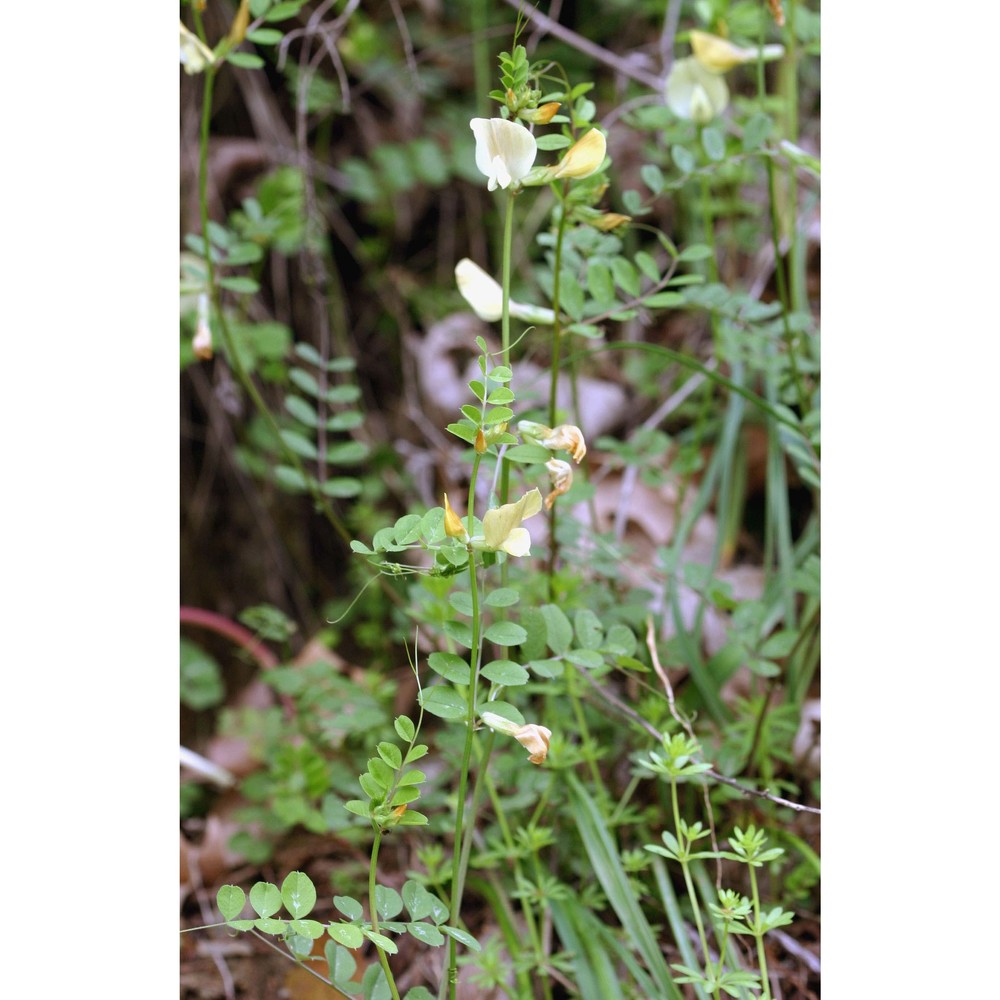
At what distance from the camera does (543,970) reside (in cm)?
78

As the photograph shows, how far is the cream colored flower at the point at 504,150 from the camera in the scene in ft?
1.96

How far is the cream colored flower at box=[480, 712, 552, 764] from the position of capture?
0.58 m

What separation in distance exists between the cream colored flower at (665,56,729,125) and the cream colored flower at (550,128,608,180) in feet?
1.42

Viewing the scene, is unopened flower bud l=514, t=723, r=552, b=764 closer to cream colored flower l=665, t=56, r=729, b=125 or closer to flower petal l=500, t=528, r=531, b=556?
flower petal l=500, t=528, r=531, b=556

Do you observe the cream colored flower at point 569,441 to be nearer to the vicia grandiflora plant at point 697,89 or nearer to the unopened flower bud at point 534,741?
the unopened flower bud at point 534,741

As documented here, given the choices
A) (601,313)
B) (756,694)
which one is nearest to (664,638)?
(756,694)

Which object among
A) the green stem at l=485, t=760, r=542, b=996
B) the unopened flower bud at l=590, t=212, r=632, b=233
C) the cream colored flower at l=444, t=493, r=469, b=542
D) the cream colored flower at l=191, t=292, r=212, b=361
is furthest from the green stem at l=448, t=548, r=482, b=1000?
the cream colored flower at l=191, t=292, r=212, b=361

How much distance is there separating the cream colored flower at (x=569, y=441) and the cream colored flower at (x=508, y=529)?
0.27 feet

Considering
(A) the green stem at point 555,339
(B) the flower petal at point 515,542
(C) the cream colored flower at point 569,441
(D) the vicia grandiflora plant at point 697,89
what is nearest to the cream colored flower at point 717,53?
(D) the vicia grandiflora plant at point 697,89

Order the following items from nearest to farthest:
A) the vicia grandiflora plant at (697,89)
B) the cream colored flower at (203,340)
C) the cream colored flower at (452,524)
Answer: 1. the cream colored flower at (452,524)
2. the cream colored flower at (203,340)
3. the vicia grandiflora plant at (697,89)

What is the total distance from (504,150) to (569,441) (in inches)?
7.3

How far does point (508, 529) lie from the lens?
559 millimetres

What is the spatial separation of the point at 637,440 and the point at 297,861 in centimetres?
60
